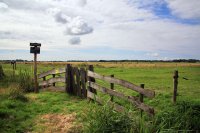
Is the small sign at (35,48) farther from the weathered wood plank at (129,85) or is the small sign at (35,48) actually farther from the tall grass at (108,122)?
the tall grass at (108,122)

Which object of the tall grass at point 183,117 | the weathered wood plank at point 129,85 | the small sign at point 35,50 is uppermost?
the small sign at point 35,50

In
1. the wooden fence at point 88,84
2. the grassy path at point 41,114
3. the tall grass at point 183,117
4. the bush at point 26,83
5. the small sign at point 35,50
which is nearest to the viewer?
the tall grass at point 183,117

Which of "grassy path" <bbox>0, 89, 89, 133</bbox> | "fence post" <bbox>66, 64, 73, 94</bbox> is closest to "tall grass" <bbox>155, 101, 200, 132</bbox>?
"grassy path" <bbox>0, 89, 89, 133</bbox>

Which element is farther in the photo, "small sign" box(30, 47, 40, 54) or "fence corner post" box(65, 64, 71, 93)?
"small sign" box(30, 47, 40, 54)

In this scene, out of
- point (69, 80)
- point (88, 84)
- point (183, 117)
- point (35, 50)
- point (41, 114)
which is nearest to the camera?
point (183, 117)

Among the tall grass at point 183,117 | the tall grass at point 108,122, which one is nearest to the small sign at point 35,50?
the tall grass at point 108,122

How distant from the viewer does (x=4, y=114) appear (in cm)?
884

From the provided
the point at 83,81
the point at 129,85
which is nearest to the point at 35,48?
the point at 83,81

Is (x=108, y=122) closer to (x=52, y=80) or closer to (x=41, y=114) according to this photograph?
(x=41, y=114)

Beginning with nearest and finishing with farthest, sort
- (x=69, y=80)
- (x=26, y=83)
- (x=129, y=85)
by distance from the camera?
(x=129, y=85) < (x=69, y=80) < (x=26, y=83)

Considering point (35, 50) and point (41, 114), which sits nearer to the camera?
point (41, 114)

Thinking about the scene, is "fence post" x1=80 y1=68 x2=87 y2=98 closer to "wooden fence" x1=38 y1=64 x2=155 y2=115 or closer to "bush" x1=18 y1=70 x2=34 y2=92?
"wooden fence" x1=38 y1=64 x2=155 y2=115

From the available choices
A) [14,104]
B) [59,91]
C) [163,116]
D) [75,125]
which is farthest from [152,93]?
[59,91]

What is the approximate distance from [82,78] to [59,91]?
2671 millimetres
